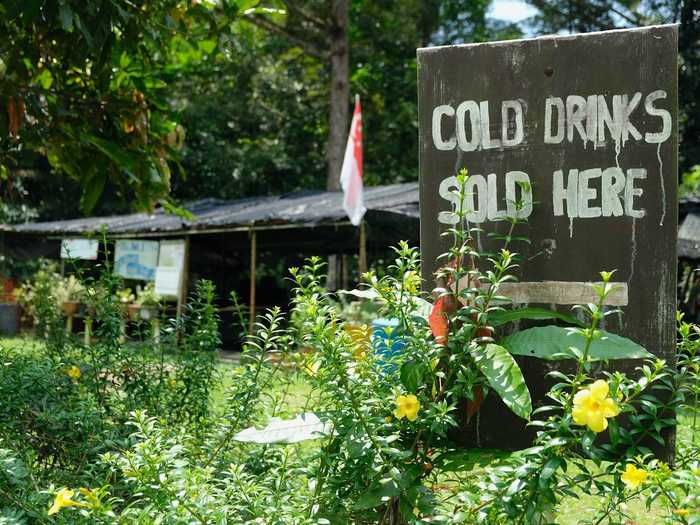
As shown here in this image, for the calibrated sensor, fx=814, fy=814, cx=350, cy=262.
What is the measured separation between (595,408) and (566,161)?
Answer: 3.19 ft

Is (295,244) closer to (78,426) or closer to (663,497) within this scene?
(78,426)

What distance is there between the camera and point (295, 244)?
1493 centimetres

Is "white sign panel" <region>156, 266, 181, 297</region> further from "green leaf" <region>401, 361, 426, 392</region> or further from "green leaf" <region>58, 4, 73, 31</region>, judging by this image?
"green leaf" <region>401, 361, 426, 392</region>

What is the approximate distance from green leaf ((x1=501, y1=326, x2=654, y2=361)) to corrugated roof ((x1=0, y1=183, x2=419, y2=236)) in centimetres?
759

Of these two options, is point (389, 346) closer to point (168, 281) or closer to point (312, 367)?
point (312, 367)

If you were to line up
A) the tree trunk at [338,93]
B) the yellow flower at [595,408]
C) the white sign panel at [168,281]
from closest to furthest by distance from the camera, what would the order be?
the yellow flower at [595,408] → the white sign panel at [168,281] → the tree trunk at [338,93]

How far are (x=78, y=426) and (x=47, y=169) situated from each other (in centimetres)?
2284

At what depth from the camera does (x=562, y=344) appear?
232cm

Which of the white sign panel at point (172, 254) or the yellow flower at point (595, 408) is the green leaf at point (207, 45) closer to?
the yellow flower at point (595, 408)

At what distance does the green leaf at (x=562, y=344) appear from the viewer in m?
2.25

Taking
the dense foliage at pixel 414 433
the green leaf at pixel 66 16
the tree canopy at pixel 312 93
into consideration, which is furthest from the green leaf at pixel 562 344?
the tree canopy at pixel 312 93

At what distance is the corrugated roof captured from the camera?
36.6 feet

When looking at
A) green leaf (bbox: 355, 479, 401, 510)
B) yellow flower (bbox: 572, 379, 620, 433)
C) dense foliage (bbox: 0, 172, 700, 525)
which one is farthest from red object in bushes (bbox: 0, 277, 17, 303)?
yellow flower (bbox: 572, 379, 620, 433)

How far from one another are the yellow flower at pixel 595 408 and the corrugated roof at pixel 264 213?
8.07 m
